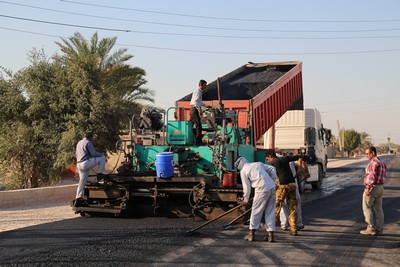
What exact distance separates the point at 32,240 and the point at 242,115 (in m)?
6.03

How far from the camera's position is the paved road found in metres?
6.24

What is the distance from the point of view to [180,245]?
7.11 metres

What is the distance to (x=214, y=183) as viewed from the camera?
9125mm

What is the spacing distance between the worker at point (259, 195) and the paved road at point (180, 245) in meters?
0.25

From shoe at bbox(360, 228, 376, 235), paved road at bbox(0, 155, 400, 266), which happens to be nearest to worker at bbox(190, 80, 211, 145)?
paved road at bbox(0, 155, 400, 266)

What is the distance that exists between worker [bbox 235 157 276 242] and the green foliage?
32.5 ft

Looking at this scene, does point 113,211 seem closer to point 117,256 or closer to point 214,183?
point 214,183

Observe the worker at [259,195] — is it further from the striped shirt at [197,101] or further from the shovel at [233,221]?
the striped shirt at [197,101]

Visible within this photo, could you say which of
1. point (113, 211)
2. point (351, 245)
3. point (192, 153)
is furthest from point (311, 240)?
point (113, 211)

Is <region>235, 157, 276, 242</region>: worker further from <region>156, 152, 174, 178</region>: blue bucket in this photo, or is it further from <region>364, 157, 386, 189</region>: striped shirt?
<region>156, 152, 174, 178</region>: blue bucket

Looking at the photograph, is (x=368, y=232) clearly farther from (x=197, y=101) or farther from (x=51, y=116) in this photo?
(x=51, y=116)

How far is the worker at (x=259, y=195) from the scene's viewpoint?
294 inches

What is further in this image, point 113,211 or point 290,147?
point 290,147

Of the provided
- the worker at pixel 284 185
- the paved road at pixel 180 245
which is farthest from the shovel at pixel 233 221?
the worker at pixel 284 185
